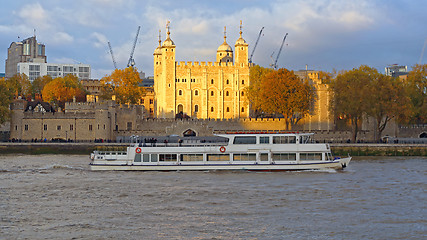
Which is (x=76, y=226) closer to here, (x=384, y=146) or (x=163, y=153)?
(x=163, y=153)

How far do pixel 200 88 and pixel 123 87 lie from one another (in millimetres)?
12596

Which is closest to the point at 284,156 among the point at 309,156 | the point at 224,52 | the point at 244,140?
the point at 309,156

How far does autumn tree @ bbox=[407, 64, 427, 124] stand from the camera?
8888 centimetres

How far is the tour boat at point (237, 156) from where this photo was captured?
49.6 m

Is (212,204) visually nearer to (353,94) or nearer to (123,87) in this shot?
(353,94)

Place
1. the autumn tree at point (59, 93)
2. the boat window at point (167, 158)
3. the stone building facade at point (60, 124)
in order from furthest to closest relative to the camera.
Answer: the autumn tree at point (59, 93), the stone building facade at point (60, 124), the boat window at point (167, 158)

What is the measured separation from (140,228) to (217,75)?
78887 millimetres

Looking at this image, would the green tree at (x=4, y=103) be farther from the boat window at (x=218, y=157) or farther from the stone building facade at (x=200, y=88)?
the boat window at (x=218, y=157)

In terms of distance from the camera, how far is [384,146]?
73500 millimetres

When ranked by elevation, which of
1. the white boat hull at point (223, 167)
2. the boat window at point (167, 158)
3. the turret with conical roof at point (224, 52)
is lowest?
the white boat hull at point (223, 167)

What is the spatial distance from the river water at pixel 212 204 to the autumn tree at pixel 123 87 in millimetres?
55037

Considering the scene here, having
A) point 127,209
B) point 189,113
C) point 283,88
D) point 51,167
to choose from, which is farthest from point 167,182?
point 189,113

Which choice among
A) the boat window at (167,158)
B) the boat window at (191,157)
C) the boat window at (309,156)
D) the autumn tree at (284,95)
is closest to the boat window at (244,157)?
the boat window at (191,157)

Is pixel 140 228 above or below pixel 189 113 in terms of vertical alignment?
below
